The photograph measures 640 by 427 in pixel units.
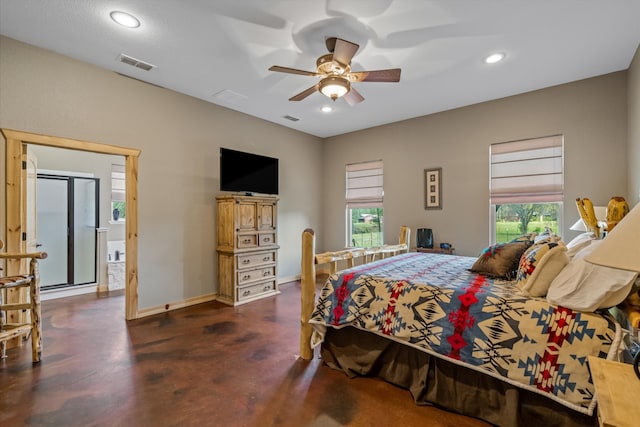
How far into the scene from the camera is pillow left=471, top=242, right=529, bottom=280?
7.30 ft

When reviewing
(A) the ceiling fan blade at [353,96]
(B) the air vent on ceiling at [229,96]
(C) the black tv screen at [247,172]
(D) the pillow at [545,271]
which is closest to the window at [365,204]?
(C) the black tv screen at [247,172]

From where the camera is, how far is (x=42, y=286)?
436 cm

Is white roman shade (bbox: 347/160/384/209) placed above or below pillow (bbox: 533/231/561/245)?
above

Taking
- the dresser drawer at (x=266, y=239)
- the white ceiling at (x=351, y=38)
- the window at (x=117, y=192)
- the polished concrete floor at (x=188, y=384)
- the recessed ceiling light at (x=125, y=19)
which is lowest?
the polished concrete floor at (x=188, y=384)

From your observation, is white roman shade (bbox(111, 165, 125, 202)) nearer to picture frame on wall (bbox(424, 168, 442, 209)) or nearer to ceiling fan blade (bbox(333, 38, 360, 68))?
ceiling fan blade (bbox(333, 38, 360, 68))

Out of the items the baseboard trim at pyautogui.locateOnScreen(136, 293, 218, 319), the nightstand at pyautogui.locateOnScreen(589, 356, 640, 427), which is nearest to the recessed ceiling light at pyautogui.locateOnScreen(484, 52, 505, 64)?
the nightstand at pyautogui.locateOnScreen(589, 356, 640, 427)

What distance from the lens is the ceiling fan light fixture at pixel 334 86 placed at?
8.75 feet

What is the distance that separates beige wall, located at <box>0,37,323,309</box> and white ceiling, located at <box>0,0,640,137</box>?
203 mm

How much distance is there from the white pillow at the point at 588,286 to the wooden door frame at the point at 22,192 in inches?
158

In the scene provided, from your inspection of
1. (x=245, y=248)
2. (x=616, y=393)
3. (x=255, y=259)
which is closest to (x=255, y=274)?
(x=255, y=259)

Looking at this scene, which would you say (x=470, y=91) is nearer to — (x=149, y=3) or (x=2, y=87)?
(x=149, y=3)

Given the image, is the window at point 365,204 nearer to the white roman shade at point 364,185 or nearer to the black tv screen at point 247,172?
the white roman shade at point 364,185

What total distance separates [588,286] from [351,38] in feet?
8.39

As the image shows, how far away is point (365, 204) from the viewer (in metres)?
5.52
